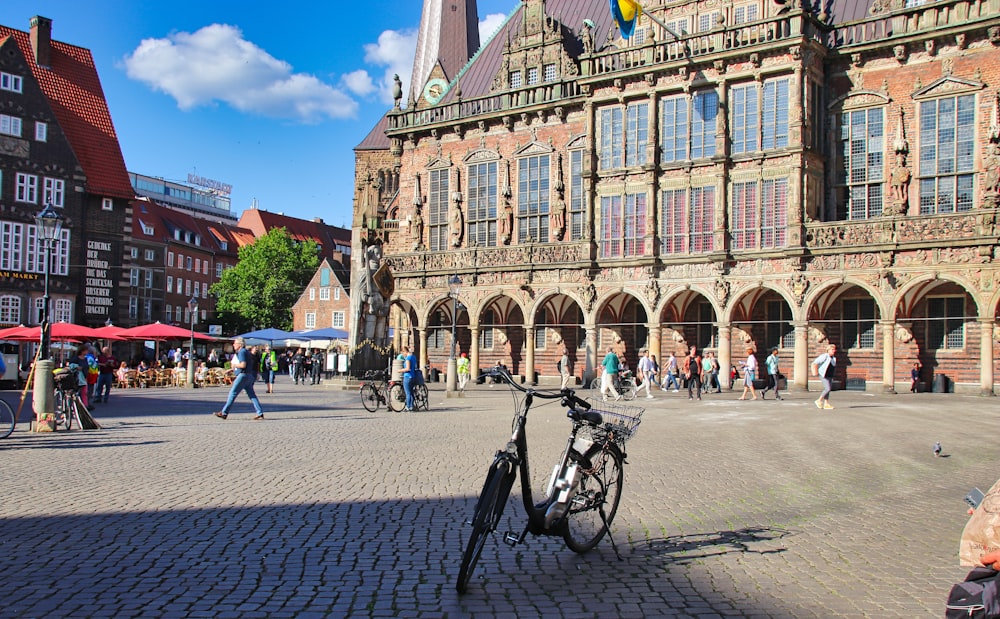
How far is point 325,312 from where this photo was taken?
75.8 metres

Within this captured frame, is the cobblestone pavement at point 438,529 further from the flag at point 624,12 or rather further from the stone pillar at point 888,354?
the flag at point 624,12

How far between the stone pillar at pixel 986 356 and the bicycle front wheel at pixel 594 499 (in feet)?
85.8

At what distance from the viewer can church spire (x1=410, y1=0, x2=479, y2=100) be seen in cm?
5691

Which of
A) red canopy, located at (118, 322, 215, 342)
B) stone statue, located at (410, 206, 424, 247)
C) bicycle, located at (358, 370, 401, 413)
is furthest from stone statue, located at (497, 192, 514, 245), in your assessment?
bicycle, located at (358, 370, 401, 413)

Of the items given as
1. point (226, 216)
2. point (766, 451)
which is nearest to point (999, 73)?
point (766, 451)

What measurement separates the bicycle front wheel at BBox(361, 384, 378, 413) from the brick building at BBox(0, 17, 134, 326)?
3172 centimetres

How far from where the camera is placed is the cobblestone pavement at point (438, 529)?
541 cm

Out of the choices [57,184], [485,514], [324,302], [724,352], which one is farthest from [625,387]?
[324,302]

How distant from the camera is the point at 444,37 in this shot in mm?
57562

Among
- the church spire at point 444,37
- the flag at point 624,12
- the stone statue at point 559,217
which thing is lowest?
the stone statue at point 559,217

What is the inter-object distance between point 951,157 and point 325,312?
55.1 metres

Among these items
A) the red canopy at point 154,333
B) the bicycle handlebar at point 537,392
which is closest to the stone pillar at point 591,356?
the red canopy at point 154,333

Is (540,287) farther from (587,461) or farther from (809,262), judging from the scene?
(587,461)

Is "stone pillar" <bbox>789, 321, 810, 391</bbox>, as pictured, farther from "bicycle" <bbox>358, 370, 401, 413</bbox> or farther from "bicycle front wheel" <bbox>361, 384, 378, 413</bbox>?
"bicycle front wheel" <bbox>361, 384, 378, 413</bbox>
